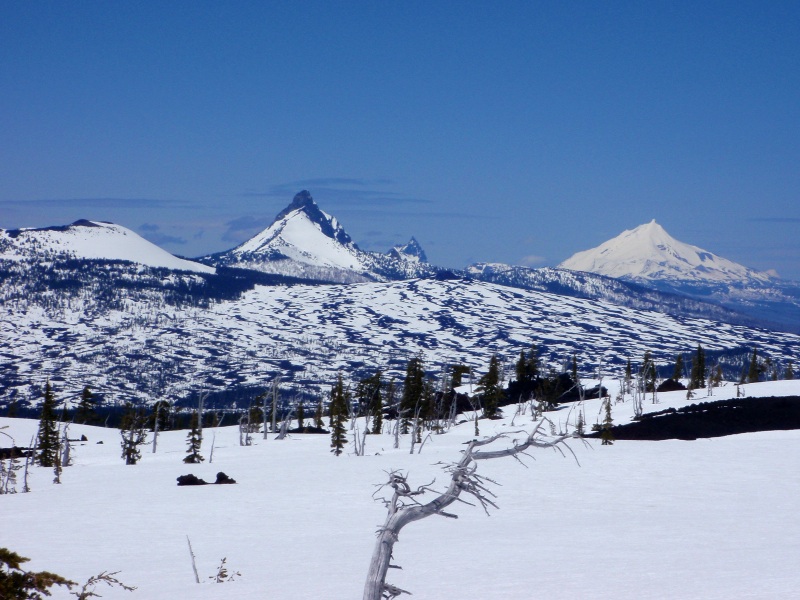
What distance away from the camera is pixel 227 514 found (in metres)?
33.8

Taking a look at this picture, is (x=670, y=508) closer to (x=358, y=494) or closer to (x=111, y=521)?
(x=358, y=494)

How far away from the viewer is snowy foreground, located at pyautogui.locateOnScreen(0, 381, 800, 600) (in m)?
18.6

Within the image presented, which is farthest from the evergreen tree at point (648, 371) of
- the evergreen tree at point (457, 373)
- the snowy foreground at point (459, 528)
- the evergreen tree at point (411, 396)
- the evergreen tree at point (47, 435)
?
the evergreen tree at point (47, 435)

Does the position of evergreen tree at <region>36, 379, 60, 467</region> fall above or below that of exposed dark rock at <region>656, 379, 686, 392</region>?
below

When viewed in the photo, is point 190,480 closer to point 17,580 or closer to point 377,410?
point 17,580

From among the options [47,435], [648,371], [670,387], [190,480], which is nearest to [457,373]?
[648,371]

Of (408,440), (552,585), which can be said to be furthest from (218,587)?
(408,440)

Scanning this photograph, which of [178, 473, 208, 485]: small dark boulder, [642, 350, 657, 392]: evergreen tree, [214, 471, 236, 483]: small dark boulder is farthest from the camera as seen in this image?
[642, 350, 657, 392]: evergreen tree

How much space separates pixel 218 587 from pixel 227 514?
15.0 m

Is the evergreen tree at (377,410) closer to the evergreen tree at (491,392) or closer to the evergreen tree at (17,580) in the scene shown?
the evergreen tree at (491,392)

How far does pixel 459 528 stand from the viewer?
1176 inches

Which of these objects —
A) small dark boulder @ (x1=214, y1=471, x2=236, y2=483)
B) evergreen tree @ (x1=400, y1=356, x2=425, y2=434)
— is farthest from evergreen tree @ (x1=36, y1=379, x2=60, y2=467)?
evergreen tree @ (x1=400, y1=356, x2=425, y2=434)

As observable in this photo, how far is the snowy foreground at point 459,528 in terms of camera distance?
18594mm

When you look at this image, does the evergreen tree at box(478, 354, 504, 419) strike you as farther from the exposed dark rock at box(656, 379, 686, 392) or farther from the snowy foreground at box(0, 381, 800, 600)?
the snowy foreground at box(0, 381, 800, 600)
